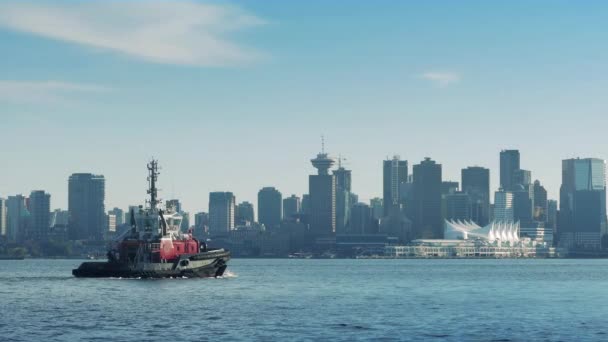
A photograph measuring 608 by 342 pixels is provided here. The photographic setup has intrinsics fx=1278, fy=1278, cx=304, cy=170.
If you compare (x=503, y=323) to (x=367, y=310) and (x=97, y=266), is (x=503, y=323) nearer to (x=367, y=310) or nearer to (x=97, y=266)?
(x=367, y=310)

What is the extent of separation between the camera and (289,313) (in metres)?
96.1

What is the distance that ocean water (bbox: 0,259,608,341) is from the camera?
259ft

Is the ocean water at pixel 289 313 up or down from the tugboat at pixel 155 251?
down

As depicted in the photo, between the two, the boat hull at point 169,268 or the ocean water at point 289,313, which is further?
the boat hull at point 169,268

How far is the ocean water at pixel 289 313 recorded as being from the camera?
3113 inches

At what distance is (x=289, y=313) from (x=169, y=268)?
48.5 m

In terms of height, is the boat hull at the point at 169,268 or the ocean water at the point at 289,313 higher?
the boat hull at the point at 169,268

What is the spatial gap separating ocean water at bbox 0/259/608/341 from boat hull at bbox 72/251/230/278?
1.96 m

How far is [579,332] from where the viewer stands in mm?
81438

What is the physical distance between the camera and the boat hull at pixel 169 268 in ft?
466

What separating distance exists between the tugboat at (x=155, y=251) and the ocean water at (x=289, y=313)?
271cm

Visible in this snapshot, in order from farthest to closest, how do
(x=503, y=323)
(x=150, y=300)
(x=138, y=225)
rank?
(x=138, y=225) → (x=150, y=300) → (x=503, y=323)

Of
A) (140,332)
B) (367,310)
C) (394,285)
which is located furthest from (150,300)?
(394,285)

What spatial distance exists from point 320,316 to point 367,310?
853 cm
